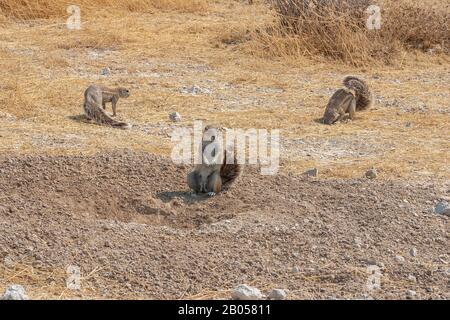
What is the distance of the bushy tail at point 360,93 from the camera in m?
10.6

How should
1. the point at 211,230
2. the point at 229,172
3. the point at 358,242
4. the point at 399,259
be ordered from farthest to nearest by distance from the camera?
the point at 229,172 → the point at 211,230 → the point at 358,242 → the point at 399,259

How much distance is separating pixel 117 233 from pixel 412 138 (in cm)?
438

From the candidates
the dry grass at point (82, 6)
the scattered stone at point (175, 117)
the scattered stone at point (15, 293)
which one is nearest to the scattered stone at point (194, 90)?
the scattered stone at point (175, 117)

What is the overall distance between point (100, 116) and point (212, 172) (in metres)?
2.66

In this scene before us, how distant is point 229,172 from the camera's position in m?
7.64

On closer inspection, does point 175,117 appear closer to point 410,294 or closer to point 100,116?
point 100,116

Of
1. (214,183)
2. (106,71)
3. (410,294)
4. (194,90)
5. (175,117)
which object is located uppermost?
(106,71)

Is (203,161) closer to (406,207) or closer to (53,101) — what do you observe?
(406,207)

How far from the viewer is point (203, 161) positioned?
A: 7.54 m

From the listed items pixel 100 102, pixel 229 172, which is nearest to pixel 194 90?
pixel 100 102

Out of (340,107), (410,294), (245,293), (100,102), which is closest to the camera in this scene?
(245,293)

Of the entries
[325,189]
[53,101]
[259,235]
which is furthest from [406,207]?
[53,101]

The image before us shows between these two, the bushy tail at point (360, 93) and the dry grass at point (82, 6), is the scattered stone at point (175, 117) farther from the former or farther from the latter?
the dry grass at point (82, 6)

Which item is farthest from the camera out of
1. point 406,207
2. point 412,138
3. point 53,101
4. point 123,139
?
point 53,101
